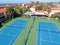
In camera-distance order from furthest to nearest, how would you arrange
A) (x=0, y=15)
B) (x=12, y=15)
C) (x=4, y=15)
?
(x=12, y=15)
(x=4, y=15)
(x=0, y=15)

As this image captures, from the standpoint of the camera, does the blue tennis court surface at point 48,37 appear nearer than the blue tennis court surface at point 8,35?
No

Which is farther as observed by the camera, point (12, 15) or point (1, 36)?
point (12, 15)

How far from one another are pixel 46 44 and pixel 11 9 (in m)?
22.5

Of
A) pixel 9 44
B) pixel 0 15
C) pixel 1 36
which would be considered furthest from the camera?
pixel 0 15

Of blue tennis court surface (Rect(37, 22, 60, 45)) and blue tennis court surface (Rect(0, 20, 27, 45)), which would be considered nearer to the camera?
blue tennis court surface (Rect(0, 20, 27, 45))

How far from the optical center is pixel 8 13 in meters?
33.5

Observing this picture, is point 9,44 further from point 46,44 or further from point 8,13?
point 8,13

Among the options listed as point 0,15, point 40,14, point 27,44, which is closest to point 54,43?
point 27,44

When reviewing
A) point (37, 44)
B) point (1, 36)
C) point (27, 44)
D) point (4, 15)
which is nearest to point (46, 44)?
point (37, 44)

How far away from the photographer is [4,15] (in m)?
32.5

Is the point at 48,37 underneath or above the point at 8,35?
underneath

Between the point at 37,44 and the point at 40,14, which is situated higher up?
the point at 37,44

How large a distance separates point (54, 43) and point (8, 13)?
2153 cm

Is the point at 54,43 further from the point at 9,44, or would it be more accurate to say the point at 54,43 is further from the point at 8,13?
the point at 8,13
